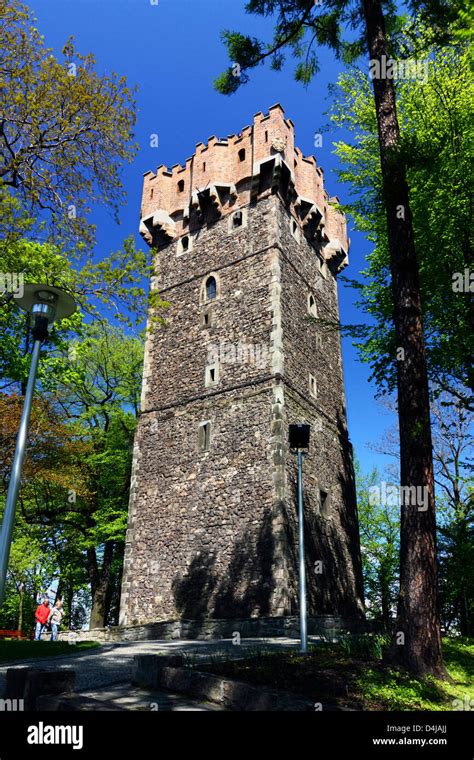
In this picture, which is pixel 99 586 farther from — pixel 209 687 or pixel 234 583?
pixel 209 687

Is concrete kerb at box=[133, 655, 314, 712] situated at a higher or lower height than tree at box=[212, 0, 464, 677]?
lower

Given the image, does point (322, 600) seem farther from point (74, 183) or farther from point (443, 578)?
point (74, 183)

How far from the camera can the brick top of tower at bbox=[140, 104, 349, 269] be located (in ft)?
60.2

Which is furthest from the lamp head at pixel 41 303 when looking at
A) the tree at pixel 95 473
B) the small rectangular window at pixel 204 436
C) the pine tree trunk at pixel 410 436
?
the tree at pixel 95 473

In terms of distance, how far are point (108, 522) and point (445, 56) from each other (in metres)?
20.2

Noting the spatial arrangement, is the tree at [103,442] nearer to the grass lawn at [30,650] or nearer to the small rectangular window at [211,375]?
the small rectangular window at [211,375]

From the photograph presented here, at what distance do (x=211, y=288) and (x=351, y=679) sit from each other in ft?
47.6

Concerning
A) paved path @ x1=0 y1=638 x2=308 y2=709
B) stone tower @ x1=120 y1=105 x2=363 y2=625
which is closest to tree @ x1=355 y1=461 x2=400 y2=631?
stone tower @ x1=120 y1=105 x2=363 y2=625

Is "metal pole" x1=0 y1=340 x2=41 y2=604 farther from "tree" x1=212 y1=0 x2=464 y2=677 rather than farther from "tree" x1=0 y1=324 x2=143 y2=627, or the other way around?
"tree" x1=0 y1=324 x2=143 y2=627

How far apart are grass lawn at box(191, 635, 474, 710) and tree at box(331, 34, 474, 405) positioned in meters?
7.11

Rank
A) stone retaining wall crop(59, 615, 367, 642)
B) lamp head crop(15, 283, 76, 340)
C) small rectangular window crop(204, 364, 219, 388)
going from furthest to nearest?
small rectangular window crop(204, 364, 219, 388), stone retaining wall crop(59, 615, 367, 642), lamp head crop(15, 283, 76, 340)

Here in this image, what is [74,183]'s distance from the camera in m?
10.3

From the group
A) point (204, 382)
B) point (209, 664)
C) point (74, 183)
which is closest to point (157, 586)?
point (204, 382)

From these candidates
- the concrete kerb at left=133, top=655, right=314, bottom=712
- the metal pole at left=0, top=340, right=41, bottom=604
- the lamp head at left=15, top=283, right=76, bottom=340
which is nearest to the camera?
the concrete kerb at left=133, top=655, right=314, bottom=712
